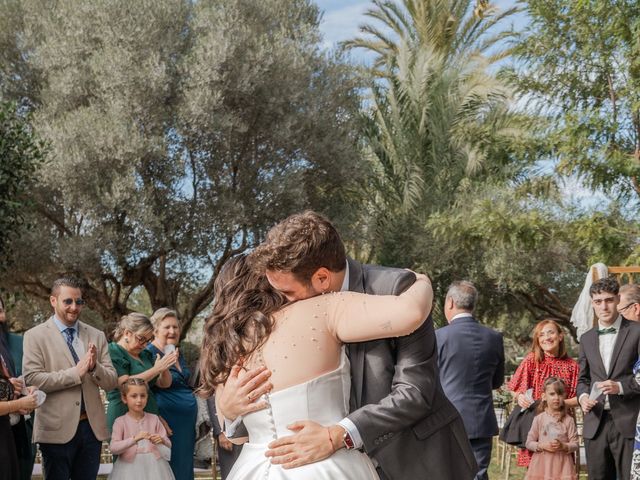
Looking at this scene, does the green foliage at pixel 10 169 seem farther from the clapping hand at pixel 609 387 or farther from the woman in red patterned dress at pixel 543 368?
the clapping hand at pixel 609 387

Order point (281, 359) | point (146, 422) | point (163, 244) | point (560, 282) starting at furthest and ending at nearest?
1. point (560, 282)
2. point (163, 244)
3. point (146, 422)
4. point (281, 359)

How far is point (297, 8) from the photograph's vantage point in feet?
70.8

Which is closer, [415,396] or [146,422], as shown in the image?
[415,396]

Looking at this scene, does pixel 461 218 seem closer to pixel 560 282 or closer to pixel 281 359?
pixel 560 282

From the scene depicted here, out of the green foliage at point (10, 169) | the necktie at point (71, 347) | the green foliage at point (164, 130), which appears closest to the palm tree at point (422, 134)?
the green foliage at point (164, 130)

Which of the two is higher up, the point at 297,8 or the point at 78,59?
the point at 297,8

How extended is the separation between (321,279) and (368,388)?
0.40m

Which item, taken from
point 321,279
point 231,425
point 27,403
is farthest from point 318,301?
point 27,403

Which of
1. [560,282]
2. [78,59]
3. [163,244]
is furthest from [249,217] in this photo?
[560,282]

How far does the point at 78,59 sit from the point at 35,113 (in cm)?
156

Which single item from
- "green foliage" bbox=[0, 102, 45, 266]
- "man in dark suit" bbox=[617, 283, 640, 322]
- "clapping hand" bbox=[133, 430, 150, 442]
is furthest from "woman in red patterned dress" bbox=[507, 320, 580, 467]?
"green foliage" bbox=[0, 102, 45, 266]

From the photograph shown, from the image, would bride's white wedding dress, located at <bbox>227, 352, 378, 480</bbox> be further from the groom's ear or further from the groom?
the groom's ear

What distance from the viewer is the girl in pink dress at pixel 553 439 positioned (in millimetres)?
7223

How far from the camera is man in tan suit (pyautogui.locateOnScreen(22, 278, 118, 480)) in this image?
636 cm
